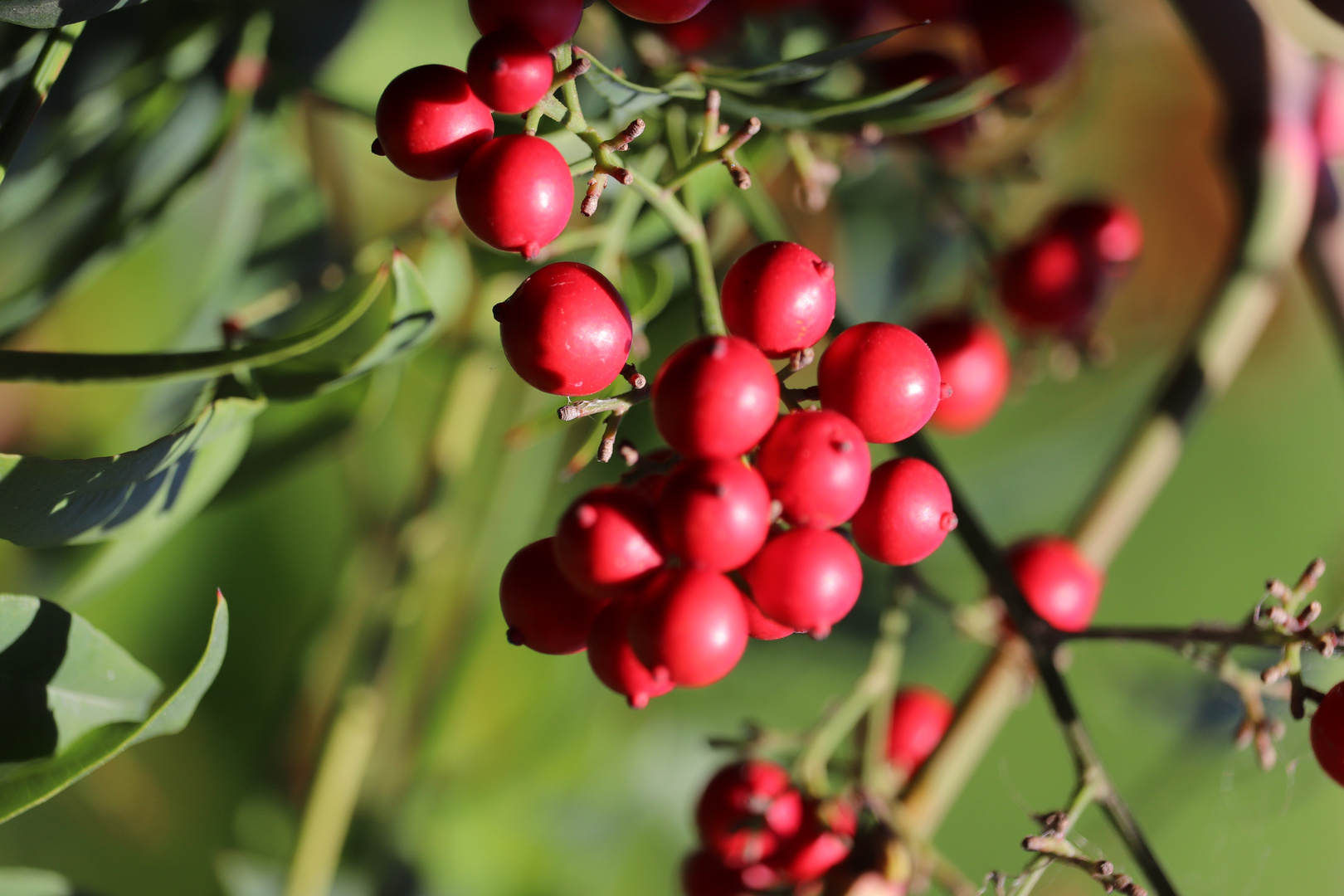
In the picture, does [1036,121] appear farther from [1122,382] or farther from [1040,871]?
[1040,871]

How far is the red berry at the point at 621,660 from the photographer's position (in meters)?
0.33

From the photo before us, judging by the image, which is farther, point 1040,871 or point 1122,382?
point 1122,382

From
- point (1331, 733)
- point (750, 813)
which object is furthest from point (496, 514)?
point (1331, 733)

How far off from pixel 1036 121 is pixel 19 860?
3.39ft

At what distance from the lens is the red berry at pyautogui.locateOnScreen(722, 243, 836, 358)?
336 mm

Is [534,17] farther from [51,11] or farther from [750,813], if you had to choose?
[750,813]

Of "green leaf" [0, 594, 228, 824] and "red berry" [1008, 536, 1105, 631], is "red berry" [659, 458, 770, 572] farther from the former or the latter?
"red berry" [1008, 536, 1105, 631]

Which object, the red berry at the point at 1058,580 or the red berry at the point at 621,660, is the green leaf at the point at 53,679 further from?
the red berry at the point at 1058,580

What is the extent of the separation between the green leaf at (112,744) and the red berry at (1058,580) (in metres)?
0.42

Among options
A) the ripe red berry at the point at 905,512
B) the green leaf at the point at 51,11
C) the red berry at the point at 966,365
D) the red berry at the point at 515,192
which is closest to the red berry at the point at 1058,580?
the red berry at the point at 966,365

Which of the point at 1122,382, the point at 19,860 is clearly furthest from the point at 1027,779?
the point at 19,860

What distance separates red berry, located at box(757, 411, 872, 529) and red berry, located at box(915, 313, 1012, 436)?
1.12 ft

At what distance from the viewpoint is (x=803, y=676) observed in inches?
33.2

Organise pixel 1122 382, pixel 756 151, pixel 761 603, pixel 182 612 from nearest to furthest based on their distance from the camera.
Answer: pixel 761 603 → pixel 756 151 → pixel 182 612 → pixel 1122 382
